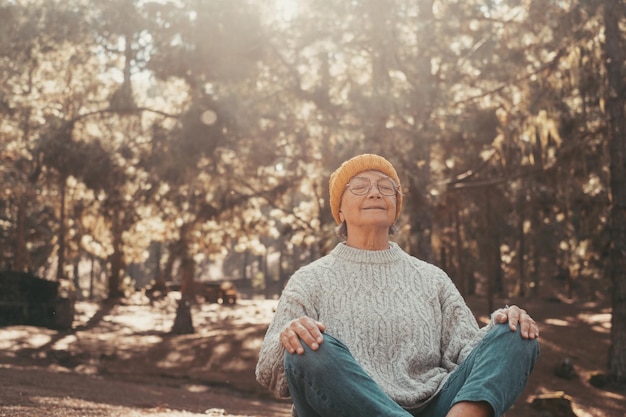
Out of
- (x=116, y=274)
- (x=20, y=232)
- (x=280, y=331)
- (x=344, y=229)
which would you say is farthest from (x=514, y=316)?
(x=116, y=274)

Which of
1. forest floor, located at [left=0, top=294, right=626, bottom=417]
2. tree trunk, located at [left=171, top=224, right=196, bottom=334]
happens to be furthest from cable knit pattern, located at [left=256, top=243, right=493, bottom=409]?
tree trunk, located at [left=171, top=224, right=196, bottom=334]

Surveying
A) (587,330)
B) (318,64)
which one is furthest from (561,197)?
(318,64)

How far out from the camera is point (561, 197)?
1683cm

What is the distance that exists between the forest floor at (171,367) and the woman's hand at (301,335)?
13.5ft

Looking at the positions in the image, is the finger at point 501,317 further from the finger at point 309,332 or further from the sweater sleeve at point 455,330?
the finger at point 309,332

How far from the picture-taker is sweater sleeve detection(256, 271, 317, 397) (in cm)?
291

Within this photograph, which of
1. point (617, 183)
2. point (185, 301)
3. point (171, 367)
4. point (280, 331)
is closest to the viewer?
point (280, 331)

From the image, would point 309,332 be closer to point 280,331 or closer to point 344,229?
point 280,331

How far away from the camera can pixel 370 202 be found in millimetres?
3414

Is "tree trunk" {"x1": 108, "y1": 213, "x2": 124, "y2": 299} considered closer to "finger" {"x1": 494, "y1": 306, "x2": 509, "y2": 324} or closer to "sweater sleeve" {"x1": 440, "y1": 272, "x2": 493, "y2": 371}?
"sweater sleeve" {"x1": 440, "y1": 272, "x2": 493, "y2": 371}

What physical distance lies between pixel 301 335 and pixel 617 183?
12.5 m

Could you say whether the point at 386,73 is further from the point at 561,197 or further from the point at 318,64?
the point at 561,197

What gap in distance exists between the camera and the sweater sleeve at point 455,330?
124 inches

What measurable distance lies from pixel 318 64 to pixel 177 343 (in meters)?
8.56
